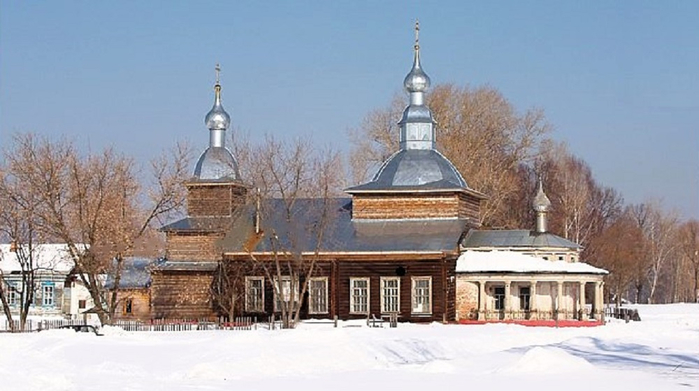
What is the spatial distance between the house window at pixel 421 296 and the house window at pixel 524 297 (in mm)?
3534

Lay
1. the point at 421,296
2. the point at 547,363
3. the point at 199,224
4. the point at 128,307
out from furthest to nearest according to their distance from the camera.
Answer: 1. the point at 128,307
2. the point at 199,224
3. the point at 421,296
4. the point at 547,363

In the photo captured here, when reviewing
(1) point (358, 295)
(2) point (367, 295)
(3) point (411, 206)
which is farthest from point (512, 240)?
(1) point (358, 295)

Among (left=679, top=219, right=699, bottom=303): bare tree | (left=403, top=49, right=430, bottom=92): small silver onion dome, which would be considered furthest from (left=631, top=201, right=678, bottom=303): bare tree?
(left=403, top=49, right=430, bottom=92): small silver onion dome

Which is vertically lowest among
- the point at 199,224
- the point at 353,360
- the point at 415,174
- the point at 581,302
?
the point at 353,360

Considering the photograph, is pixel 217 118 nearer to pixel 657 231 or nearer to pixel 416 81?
pixel 416 81

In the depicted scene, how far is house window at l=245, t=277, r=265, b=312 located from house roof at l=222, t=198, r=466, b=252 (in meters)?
1.25

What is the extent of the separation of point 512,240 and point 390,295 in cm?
526

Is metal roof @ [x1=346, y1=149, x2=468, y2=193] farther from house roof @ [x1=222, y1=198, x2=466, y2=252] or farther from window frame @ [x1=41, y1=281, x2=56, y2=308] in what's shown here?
window frame @ [x1=41, y1=281, x2=56, y2=308]

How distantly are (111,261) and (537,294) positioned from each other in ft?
54.4

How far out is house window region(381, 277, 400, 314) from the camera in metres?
48.1

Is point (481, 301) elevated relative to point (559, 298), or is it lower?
lower

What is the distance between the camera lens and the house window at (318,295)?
49.1 meters

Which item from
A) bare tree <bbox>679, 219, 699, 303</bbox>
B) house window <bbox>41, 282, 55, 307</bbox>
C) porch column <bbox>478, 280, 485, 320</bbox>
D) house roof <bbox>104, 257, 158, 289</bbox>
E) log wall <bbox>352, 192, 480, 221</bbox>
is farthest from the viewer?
bare tree <bbox>679, 219, 699, 303</bbox>

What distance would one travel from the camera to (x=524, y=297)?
48250mm
